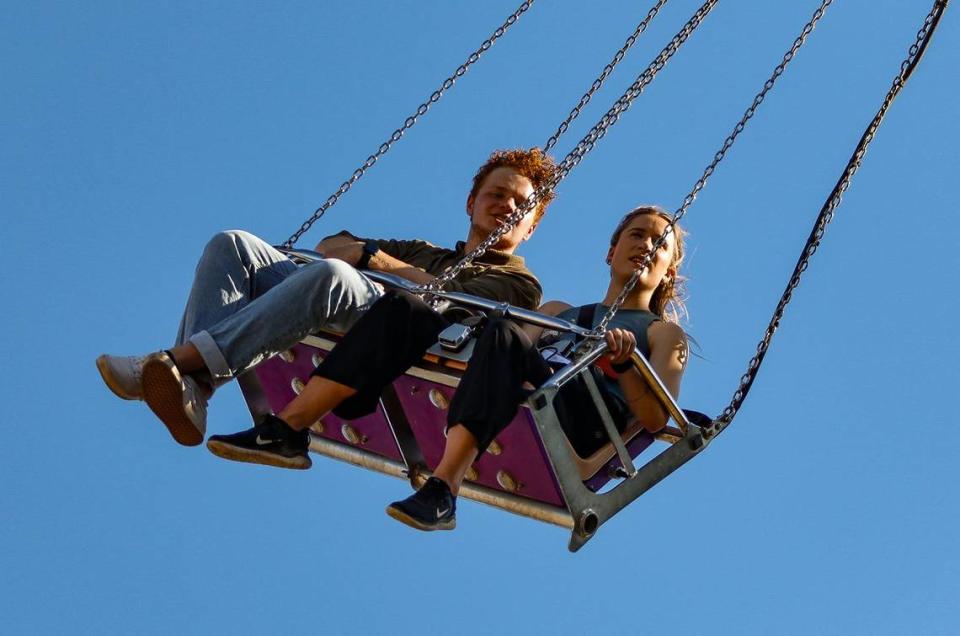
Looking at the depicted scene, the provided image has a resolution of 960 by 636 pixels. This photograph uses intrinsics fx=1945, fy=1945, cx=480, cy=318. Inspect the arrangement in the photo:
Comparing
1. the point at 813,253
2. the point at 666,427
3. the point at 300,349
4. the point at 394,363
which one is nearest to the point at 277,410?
the point at 300,349

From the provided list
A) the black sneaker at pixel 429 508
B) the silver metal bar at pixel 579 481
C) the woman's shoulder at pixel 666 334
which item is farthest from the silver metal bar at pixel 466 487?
the woman's shoulder at pixel 666 334

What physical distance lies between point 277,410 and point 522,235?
1.52m

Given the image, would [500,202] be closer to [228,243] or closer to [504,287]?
[504,287]

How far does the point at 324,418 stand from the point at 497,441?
1.13m

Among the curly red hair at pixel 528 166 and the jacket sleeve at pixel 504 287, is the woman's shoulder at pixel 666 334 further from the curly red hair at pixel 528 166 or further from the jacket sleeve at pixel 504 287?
the curly red hair at pixel 528 166

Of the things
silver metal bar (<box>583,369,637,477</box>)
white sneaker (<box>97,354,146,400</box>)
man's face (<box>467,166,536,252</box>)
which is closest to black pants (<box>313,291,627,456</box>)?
silver metal bar (<box>583,369,637,477</box>)

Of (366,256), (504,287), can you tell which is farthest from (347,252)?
(504,287)

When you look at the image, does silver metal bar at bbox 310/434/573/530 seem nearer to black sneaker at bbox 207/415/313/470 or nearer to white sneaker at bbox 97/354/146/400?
black sneaker at bbox 207/415/313/470

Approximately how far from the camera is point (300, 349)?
864 centimetres

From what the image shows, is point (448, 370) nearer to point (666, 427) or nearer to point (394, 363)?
point (394, 363)

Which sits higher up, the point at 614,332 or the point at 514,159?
the point at 514,159

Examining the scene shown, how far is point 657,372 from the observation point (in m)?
8.54

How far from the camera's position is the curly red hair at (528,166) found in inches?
389

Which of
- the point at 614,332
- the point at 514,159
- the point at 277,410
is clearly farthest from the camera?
the point at 514,159
